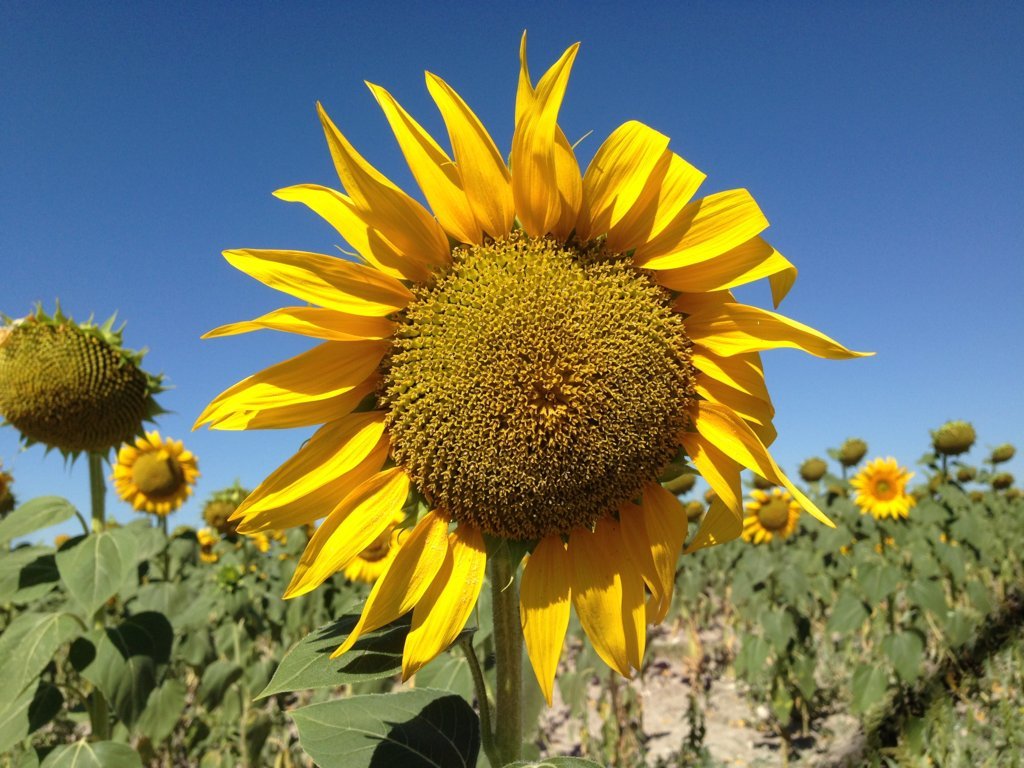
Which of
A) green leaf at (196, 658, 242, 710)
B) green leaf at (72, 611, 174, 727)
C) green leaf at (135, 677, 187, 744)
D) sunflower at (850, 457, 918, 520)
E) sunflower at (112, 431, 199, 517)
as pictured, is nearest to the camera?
green leaf at (72, 611, 174, 727)

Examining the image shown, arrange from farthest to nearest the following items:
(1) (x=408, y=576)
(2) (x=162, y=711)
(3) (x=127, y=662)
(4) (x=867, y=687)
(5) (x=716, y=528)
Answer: (4) (x=867, y=687) → (2) (x=162, y=711) → (3) (x=127, y=662) → (5) (x=716, y=528) → (1) (x=408, y=576)

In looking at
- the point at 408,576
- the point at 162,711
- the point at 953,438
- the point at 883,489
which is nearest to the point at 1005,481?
the point at 883,489

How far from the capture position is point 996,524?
42.4 feet

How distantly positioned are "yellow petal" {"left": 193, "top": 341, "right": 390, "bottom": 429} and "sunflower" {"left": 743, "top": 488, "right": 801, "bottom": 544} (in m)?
7.74

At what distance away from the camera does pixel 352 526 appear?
133 cm

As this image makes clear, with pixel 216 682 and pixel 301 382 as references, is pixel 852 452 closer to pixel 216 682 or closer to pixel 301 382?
pixel 216 682

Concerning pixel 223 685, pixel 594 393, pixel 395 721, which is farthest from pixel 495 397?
pixel 223 685

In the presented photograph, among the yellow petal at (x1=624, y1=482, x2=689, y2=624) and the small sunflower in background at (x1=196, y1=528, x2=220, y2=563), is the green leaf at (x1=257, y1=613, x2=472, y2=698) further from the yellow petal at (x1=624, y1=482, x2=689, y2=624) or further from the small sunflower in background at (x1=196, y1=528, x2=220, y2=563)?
the small sunflower in background at (x1=196, y1=528, x2=220, y2=563)

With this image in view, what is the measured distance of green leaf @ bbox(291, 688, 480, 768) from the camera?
1.33 m

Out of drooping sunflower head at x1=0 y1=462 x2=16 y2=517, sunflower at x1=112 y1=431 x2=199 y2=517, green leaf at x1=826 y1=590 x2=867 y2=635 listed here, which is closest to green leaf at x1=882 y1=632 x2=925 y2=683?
green leaf at x1=826 y1=590 x2=867 y2=635

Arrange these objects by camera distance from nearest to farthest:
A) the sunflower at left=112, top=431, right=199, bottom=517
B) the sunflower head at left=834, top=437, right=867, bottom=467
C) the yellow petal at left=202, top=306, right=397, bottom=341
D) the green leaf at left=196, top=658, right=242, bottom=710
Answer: the yellow petal at left=202, top=306, right=397, bottom=341 → the green leaf at left=196, top=658, right=242, bottom=710 → the sunflower at left=112, top=431, right=199, bottom=517 → the sunflower head at left=834, top=437, right=867, bottom=467

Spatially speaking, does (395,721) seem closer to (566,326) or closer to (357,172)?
(566,326)

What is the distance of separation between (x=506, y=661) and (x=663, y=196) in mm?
881

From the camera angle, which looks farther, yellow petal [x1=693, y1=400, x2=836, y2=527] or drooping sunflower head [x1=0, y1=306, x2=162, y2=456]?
drooping sunflower head [x1=0, y1=306, x2=162, y2=456]
